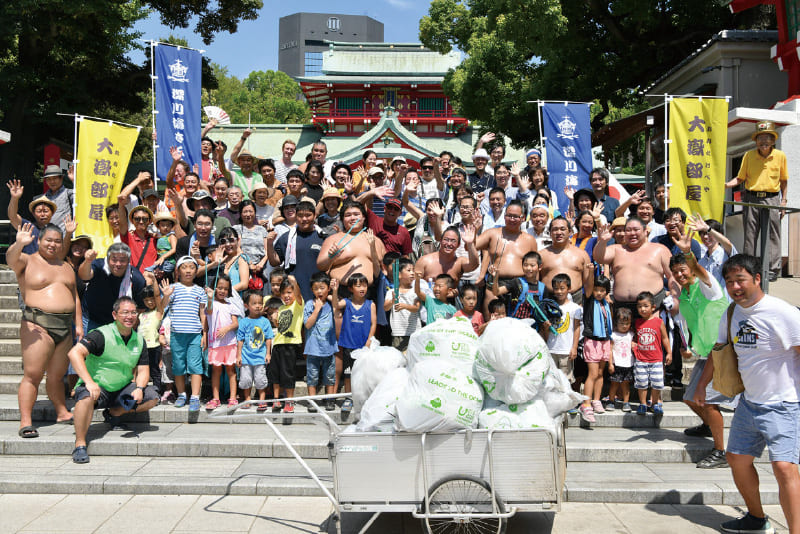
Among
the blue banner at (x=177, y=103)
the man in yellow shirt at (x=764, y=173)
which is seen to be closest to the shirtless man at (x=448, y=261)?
the man in yellow shirt at (x=764, y=173)

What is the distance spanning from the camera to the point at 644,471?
532cm

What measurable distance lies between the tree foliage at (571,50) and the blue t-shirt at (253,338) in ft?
35.2

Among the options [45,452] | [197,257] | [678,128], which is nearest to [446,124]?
[678,128]

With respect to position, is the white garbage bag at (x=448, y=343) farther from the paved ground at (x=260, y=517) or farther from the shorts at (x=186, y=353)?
the shorts at (x=186, y=353)

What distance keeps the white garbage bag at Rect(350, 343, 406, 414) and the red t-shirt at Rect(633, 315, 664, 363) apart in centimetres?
295

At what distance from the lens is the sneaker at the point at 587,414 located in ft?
19.7

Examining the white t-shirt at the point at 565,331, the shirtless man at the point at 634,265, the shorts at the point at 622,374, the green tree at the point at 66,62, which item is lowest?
the shorts at the point at 622,374

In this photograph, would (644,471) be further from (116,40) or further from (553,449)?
(116,40)

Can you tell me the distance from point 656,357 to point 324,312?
342 cm

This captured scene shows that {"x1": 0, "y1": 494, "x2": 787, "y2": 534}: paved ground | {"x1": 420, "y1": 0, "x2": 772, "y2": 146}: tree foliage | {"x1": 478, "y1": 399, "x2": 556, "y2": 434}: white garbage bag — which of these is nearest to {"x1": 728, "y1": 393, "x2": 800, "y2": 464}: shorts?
{"x1": 0, "y1": 494, "x2": 787, "y2": 534}: paved ground

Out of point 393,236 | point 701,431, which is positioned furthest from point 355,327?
point 701,431

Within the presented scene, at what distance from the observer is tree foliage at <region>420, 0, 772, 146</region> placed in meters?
14.5

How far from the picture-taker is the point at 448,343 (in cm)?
406

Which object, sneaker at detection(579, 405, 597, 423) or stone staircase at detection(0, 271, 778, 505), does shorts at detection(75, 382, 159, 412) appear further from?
sneaker at detection(579, 405, 597, 423)
